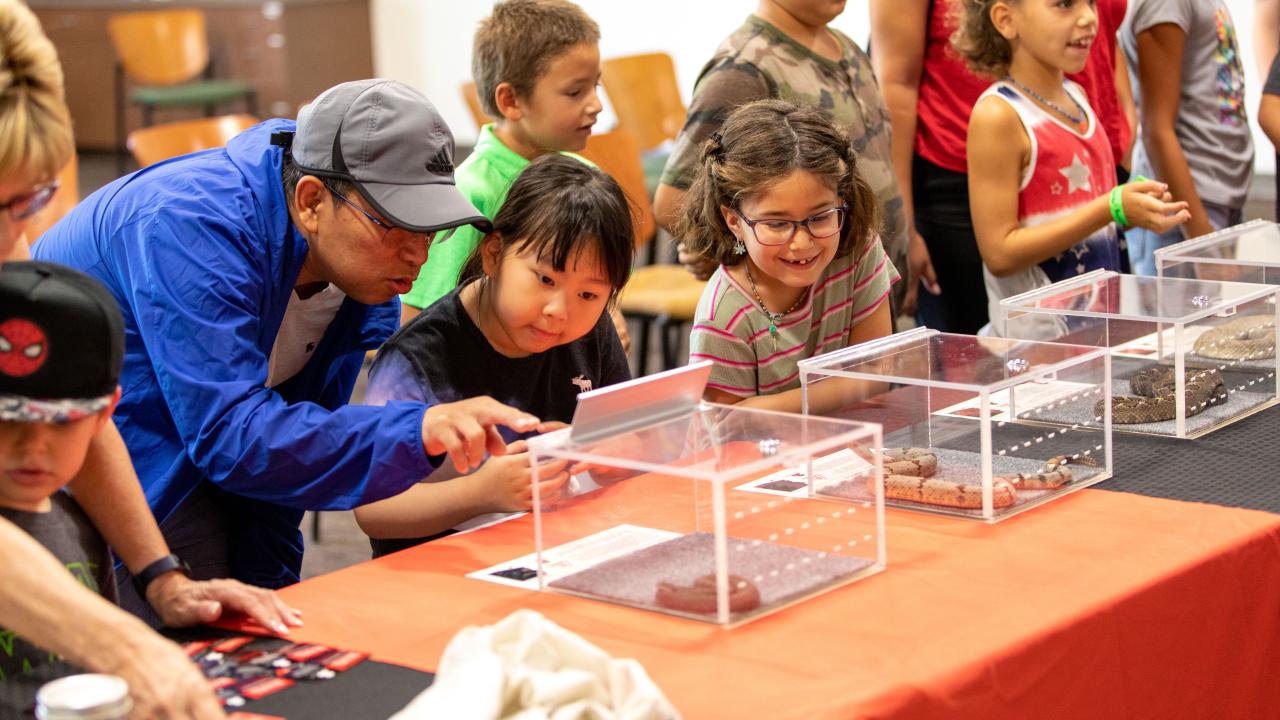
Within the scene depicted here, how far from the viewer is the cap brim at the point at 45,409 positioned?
4.16ft

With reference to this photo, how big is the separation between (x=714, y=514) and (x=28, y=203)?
71 centimetres

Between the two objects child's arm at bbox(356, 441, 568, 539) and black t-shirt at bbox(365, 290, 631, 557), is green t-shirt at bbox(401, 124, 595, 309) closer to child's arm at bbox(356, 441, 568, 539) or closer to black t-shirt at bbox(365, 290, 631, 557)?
black t-shirt at bbox(365, 290, 631, 557)

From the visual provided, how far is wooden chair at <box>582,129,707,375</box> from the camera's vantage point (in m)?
4.16

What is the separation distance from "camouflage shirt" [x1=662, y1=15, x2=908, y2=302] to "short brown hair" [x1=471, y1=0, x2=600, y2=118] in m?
0.28

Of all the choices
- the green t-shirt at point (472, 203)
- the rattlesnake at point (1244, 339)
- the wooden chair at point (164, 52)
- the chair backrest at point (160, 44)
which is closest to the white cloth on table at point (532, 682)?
the green t-shirt at point (472, 203)

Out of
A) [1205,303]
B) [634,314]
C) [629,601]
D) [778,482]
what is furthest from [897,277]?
[634,314]

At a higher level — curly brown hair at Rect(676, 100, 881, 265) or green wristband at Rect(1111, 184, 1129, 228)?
curly brown hair at Rect(676, 100, 881, 265)

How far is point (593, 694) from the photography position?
1.23m

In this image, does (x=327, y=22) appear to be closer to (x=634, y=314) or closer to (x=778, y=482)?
(x=634, y=314)

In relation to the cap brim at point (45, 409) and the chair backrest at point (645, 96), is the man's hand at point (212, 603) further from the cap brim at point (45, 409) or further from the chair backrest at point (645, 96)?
the chair backrest at point (645, 96)

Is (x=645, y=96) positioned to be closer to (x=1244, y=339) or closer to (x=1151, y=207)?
(x=1151, y=207)

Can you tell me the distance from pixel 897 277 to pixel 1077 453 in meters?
0.66

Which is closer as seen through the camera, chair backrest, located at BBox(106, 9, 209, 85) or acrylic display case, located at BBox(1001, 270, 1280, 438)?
acrylic display case, located at BBox(1001, 270, 1280, 438)

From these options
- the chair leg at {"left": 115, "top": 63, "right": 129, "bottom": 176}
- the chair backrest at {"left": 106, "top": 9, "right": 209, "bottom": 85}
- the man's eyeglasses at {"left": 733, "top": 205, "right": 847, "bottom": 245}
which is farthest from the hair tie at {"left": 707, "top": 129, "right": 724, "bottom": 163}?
the chair leg at {"left": 115, "top": 63, "right": 129, "bottom": 176}
